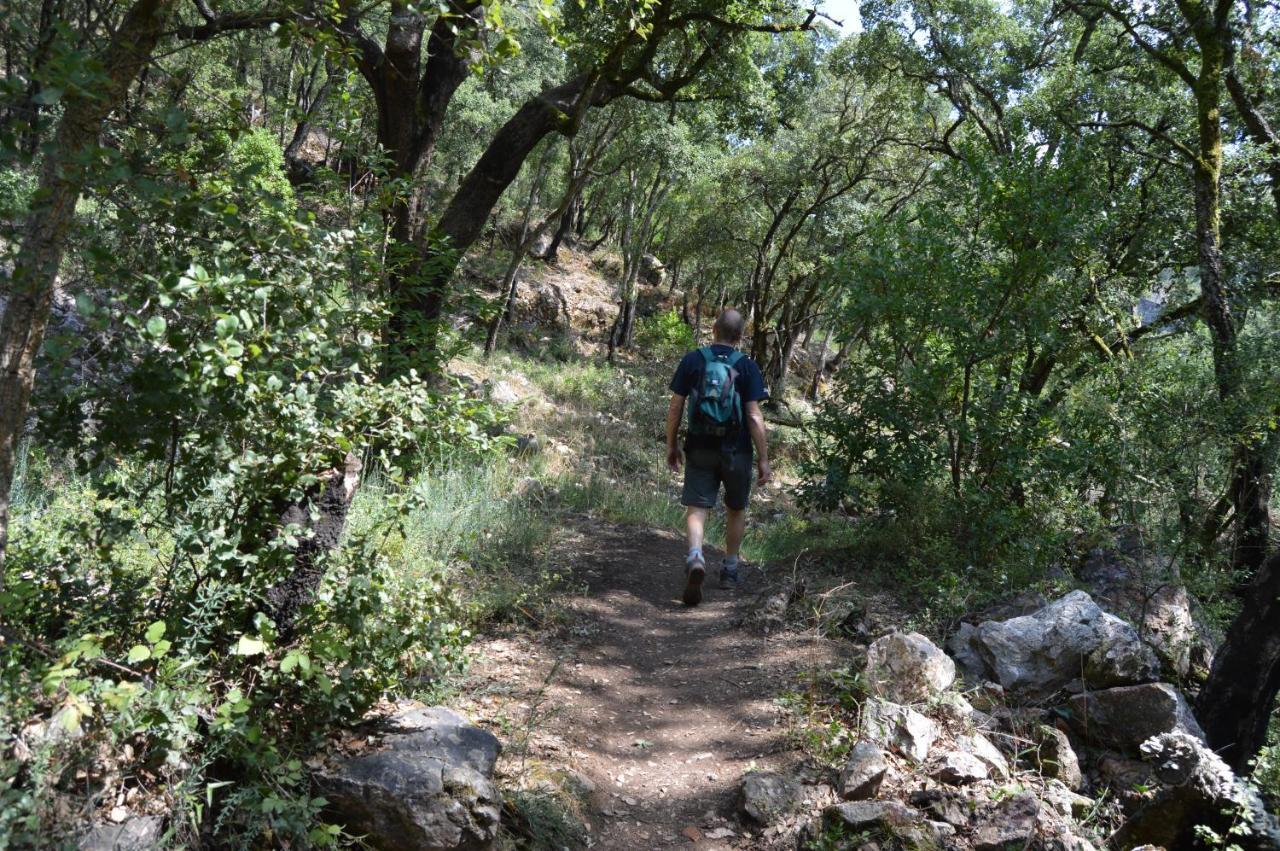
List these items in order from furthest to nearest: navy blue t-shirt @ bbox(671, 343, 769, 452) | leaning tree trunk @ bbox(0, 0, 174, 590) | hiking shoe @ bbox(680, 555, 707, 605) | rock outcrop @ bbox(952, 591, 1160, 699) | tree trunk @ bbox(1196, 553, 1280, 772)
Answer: navy blue t-shirt @ bbox(671, 343, 769, 452) → hiking shoe @ bbox(680, 555, 707, 605) → tree trunk @ bbox(1196, 553, 1280, 772) → rock outcrop @ bbox(952, 591, 1160, 699) → leaning tree trunk @ bbox(0, 0, 174, 590)

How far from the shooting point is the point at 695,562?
5559 millimetres

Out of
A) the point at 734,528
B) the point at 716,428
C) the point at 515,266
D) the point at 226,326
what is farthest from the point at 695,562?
the point at 515,266

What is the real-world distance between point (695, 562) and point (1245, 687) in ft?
9.93

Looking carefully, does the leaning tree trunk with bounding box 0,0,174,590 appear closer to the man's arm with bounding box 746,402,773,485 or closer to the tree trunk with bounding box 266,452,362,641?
the tree trunk with bounding box 266,452,362,641

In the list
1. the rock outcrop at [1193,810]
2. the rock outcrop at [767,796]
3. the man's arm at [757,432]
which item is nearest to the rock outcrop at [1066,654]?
the rock outcrop at [1193,810]

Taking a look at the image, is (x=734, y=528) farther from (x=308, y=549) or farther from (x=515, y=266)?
(x=515, y=266)

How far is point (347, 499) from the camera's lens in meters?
3.43

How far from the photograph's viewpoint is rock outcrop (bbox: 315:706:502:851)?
Result: 104 inches

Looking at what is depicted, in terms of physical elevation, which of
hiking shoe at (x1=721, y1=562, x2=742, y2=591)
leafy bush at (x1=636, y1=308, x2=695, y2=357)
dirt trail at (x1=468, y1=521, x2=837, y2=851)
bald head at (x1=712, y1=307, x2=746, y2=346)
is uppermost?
leafy bush at (x1=636, y1=308, x2=695, y2=357)

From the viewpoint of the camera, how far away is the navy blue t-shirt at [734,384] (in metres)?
5.71

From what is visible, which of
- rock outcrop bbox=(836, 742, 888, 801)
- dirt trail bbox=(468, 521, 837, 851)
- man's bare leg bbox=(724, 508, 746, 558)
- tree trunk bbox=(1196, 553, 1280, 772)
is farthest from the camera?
man's bare leg bbox=(724, 508, 746, 558)

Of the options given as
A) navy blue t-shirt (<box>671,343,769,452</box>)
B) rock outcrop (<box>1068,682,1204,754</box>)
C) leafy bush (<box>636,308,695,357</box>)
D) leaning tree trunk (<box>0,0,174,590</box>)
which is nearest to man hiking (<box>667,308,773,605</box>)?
navy blue t-shirt (<box>671,343,769,452</box>)

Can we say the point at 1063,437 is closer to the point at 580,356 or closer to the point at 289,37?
the point at 289,37

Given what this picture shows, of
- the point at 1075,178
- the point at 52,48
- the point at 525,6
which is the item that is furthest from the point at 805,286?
the point at 52,48
